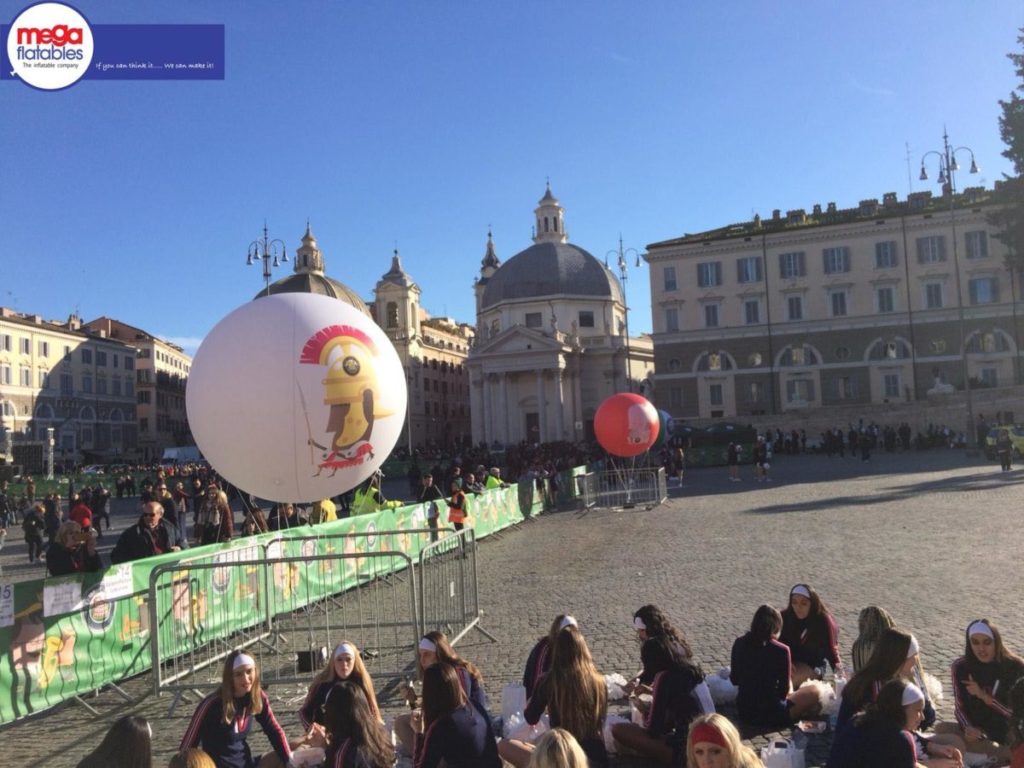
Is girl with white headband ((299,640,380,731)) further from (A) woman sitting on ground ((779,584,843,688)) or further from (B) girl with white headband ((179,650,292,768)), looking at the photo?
(A) woman sitting on ground ((779,584,843,688))

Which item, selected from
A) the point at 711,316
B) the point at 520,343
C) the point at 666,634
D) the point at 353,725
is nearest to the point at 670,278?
the point at 711,316

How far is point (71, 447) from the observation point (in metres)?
71.4

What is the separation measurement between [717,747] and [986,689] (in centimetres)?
286

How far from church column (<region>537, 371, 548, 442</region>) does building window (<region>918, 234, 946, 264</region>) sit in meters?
28.2

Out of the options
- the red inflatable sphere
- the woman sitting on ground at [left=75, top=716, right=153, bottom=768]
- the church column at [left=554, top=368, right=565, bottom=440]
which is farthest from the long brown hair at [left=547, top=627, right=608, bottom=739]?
the church column at [left=554, top=368, right=565, bottom=440]

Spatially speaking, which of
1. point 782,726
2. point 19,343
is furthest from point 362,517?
point 19,343

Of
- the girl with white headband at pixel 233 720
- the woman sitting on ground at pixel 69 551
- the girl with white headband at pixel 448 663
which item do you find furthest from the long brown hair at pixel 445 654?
the woman sitting on ground at pixel 69 551

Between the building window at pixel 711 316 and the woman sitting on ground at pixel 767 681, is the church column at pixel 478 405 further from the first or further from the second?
the woman sitting on ground at pixel 767 681

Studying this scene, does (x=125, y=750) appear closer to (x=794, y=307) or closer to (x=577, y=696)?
(x=577, y=696)

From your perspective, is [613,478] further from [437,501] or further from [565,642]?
[565,642]

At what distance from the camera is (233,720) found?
5117 mm

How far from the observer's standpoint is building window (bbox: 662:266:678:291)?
55531mm

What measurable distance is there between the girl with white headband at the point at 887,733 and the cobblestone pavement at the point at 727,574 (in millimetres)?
1637

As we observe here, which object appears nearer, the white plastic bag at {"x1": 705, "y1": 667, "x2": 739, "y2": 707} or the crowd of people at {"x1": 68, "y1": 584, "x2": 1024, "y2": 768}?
the crowd of people at {"x1": 68, "y1": 584, "x2": 1024, "y2": 768}
